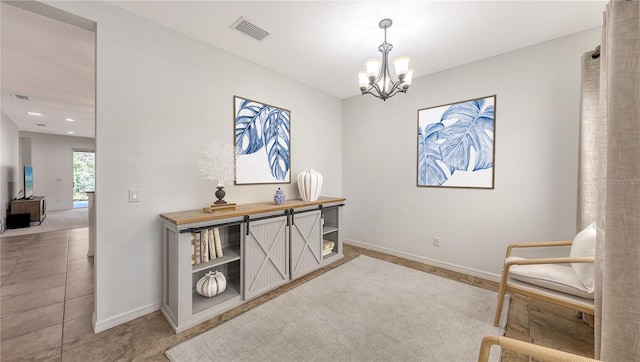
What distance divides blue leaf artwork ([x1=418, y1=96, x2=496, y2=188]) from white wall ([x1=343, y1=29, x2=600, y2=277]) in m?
0.09

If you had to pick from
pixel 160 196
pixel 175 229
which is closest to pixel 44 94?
pixel 160 196

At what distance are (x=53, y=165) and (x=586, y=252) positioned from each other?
12.6 metres

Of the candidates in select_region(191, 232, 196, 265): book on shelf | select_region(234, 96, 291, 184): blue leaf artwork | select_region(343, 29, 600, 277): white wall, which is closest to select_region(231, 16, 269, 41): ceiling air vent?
select_region(234, 96, 291, 184): blue leaf artwork

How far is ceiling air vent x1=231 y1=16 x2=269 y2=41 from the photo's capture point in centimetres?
217

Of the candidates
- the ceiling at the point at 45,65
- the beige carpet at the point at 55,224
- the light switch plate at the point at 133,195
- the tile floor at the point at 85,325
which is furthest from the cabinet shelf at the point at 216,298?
the beige carpet at the point at 55,224

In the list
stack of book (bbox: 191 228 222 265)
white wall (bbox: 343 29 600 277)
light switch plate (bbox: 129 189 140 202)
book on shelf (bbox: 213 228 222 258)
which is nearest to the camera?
light switch plate (bbox: 129 189 140 202)

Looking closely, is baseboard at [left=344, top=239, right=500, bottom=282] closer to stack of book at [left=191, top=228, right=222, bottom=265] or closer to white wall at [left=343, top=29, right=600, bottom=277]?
white wall at [left=343, top=29, right=600, bottom=277]

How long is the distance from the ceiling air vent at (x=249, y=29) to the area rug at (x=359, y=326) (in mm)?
2731

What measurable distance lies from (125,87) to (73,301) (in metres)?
2.20

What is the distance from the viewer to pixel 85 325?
193 centimetres

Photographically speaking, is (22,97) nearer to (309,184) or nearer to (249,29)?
(249,29)

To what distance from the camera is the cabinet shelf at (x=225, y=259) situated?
82.5 inches

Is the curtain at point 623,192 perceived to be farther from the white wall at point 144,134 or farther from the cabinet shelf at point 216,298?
the white wall at point 144,134

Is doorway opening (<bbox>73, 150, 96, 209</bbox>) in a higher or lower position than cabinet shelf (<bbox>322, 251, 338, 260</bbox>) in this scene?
higher
